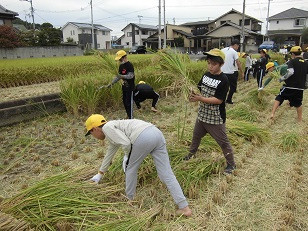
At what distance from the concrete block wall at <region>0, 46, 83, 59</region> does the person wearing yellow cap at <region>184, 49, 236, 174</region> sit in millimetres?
22136

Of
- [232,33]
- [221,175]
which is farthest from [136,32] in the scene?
[221,175]

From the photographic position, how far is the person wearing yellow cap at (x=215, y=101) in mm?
3016

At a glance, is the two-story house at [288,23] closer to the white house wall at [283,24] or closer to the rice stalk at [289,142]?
the white house wall at [283,24]

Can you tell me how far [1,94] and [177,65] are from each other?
6.84 meters

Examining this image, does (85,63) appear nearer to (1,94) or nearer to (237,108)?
(1,94)

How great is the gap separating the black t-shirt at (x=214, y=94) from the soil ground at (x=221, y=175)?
75 cm

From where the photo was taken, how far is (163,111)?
6.65 meters

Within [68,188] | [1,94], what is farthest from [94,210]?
[1,94]

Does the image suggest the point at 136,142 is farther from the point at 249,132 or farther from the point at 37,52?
the point at 37,52

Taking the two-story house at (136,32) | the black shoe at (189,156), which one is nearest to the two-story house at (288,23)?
the two-story house at (136,32)

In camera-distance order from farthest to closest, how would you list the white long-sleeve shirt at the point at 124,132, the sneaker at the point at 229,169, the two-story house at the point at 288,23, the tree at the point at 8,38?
the two-story house at the point at 288,23 → the tree at the point at 8,38 → the sneaker at the point at 229,169 → the white long-sleeve shirt at the point at 124,132

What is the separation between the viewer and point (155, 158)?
251 centimetres

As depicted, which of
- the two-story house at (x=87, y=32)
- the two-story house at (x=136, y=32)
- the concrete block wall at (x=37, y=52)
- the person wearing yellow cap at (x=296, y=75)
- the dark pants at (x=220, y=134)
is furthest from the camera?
the two-story house at (x=87, y=32)

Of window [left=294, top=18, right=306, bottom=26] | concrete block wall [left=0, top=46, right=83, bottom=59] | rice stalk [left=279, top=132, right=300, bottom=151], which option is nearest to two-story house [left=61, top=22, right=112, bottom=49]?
concrete block wall [left=0, top=46, right=83, bottom=59]
